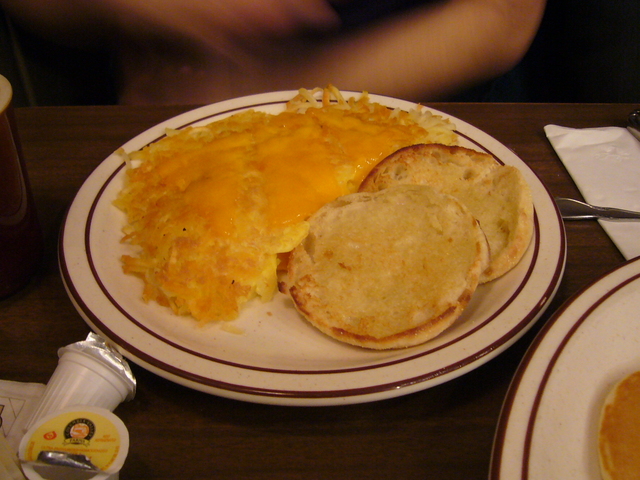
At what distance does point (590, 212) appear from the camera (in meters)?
1.84

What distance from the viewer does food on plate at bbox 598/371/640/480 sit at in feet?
2.74

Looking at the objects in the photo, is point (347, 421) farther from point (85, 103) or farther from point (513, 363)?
point (85, 103)

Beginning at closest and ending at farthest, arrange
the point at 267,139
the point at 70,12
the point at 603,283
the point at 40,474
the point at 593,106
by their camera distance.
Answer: the point at 40,474
the point at 603,283
the point at 267,139
the point at 593,106
the point at 70,12

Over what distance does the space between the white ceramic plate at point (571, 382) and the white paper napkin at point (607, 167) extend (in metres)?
0.73

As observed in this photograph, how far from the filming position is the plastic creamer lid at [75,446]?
887 millimetres

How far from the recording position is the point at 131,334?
48.1 inches

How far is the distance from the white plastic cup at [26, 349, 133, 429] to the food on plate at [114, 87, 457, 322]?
30 centimetres

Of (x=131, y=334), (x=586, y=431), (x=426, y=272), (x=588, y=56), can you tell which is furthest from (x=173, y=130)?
(x=588, y=56)

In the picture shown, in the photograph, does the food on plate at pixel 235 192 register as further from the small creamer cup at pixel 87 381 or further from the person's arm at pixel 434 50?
the person's arm at pixel 434 50

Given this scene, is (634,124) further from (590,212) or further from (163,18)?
(163,18)

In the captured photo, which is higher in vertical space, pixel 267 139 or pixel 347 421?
pixel 267 139

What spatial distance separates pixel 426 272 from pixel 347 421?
1.52 feet

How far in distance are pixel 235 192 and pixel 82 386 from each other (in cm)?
71

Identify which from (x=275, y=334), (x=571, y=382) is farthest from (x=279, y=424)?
(x=571, y=382)
